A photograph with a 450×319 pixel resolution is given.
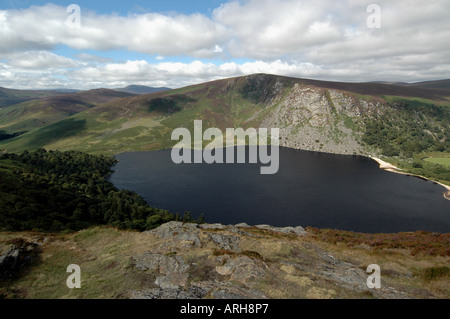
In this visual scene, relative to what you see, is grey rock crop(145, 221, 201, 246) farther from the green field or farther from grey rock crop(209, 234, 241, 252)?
the green field

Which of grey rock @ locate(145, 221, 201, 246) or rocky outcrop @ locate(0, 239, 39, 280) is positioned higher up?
rocky outcrop @ locate(0, 239, 39, 280)

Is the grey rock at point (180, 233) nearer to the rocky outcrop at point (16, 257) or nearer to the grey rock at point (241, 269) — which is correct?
the grey rock at point (241, 269)

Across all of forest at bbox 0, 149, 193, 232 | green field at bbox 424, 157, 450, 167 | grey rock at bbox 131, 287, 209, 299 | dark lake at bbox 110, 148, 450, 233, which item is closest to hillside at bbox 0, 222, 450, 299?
grey rock at bbox 131, 287, 209, 299

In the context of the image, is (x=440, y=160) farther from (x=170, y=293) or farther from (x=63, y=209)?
(x=63, y=209)

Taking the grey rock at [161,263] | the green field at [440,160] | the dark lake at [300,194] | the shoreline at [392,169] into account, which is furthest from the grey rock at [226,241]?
the green field at [440,160]

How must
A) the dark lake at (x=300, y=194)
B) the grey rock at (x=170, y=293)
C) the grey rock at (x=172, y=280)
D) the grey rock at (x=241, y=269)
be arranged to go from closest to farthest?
the grey rock at (x=170, y=293) < the grey rock at (x=172, y=280) < the grey rock at (x=241, y=269) < the dark lake at (x=300, y=194)
